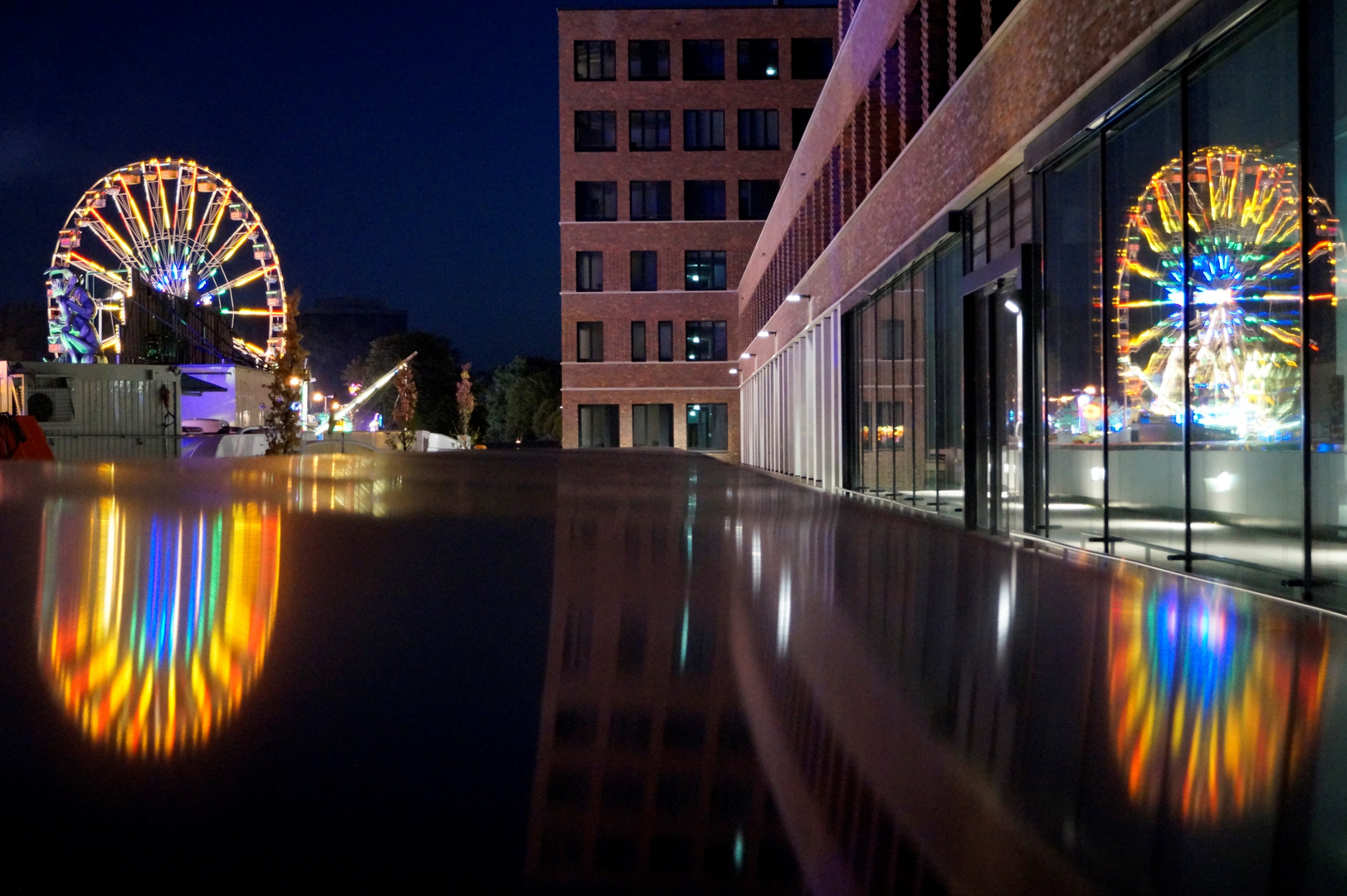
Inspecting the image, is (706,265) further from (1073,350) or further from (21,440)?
(1073,350)

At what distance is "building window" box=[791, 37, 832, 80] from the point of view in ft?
150

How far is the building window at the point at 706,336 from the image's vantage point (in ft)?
151

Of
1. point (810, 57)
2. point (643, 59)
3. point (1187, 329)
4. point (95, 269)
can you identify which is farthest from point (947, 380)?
point (810, 57)

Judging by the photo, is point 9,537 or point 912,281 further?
point 912,281

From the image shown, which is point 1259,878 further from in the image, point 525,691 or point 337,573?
point 337,573

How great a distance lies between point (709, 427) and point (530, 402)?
40.2 metres

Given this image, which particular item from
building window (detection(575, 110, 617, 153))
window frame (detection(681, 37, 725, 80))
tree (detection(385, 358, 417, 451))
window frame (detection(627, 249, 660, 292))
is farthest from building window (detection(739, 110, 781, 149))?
tree (detection(385, 358, 417, 451))

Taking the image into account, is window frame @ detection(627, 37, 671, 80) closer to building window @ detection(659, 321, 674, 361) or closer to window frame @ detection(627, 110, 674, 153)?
window frame @ detection(627, 110, 674, 153)

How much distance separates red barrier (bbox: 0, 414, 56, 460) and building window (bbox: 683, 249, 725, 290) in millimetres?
23316

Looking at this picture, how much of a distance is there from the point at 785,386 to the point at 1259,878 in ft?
80.4

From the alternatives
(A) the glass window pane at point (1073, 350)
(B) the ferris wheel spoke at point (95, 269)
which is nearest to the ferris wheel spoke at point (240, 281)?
(B) the ferris wheel spoke at point (95, 269)

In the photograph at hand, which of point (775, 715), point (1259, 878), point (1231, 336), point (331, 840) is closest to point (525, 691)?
point (775, 715)

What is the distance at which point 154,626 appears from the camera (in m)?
5.03

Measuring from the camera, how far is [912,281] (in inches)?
568
